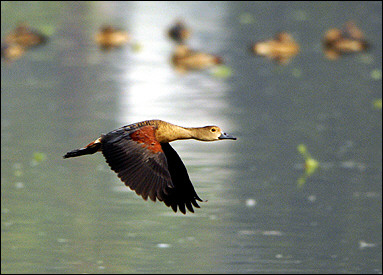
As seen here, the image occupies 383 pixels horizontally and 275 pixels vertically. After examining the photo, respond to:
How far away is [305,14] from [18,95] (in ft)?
70.1

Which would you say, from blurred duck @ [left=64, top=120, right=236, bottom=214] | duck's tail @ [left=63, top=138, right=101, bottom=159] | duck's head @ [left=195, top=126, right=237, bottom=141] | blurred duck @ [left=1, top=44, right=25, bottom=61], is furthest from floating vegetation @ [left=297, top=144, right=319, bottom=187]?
blurred duck @ [left=1, top=44, right=25, bottom=61]

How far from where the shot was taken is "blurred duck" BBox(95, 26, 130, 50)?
3272cm

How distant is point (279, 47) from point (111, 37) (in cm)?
514

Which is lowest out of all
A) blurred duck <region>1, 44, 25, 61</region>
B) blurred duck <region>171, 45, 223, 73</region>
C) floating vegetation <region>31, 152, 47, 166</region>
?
floating vegetation <region>31, 152, 47, 166</region>

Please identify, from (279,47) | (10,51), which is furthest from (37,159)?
(279,47)

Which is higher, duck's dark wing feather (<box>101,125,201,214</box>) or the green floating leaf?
the green floating leaf

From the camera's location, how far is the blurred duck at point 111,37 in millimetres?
32719

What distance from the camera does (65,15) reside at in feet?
141

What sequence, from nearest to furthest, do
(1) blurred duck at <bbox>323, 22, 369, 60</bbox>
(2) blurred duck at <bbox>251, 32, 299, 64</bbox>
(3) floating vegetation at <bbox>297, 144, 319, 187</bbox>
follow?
(3) floating vegetation at <bbox>297, 144, 319, 187</bbox>
(2) blurred duck at <bbox>251, 32, 299, 64</bbox>
(1) blurred duck at <bbox>323, 22, 369, 60</bbox>

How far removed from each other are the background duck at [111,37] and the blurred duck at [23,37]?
6.48 feet

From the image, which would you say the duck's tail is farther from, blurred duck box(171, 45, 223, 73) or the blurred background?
blurred duck box(171, 45, 223, 73)

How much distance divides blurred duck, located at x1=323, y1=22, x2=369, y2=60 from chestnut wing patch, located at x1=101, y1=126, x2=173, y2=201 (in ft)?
86.8

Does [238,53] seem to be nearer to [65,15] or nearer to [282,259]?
[65,15]

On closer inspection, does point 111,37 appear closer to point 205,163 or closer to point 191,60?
point 191,60
